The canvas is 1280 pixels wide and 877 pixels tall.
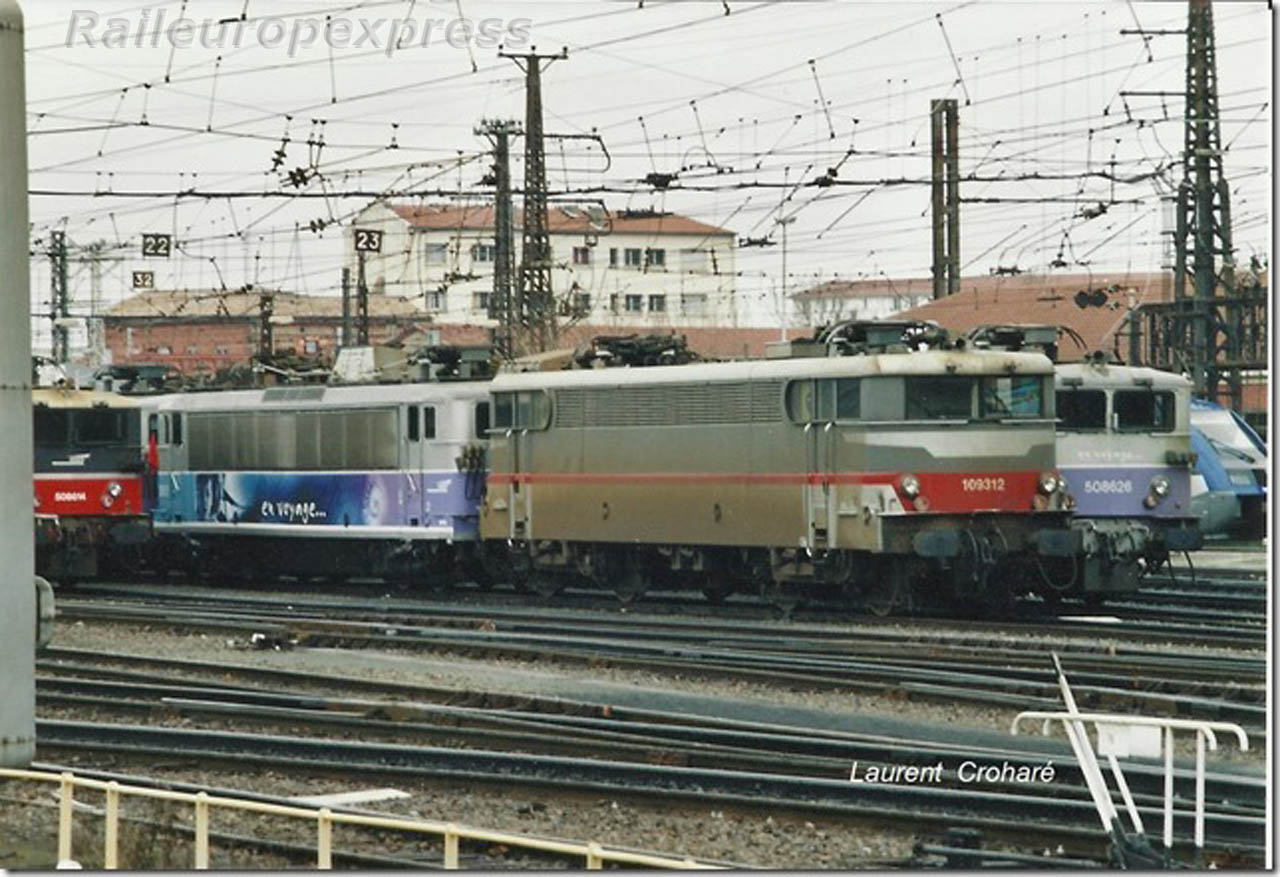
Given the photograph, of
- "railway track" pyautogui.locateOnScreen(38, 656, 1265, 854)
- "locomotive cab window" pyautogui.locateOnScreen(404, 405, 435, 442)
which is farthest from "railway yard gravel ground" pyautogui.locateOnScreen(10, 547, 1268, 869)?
"locomotive cab window" pyautogui.locateOnScreen(404, 405, 435, 442)

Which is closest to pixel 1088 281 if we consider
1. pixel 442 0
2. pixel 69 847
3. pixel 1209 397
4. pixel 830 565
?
pixel 1209 397

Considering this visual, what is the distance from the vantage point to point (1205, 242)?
25.9 m

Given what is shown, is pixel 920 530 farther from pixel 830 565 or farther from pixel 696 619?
pixel 696 619

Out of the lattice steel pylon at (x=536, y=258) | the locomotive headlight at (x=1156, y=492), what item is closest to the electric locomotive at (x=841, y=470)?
the locomotive headlight at (x=1156, y=492)

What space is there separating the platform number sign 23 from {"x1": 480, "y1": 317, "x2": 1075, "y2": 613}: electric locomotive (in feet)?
15.2

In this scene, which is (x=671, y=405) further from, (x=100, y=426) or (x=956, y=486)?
(x=100, y=426)

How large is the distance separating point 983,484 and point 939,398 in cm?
98

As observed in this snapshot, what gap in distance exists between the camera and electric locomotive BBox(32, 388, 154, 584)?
3144 cm

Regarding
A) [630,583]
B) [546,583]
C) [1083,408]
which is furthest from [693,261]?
[1083,408]

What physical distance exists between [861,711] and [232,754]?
476 cm

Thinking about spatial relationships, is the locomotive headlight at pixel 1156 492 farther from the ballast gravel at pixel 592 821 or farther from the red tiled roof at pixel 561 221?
the ballast gravel at pixel 592 821

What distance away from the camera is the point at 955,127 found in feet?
84.4

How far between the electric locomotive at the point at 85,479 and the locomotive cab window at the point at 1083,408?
1330cm
